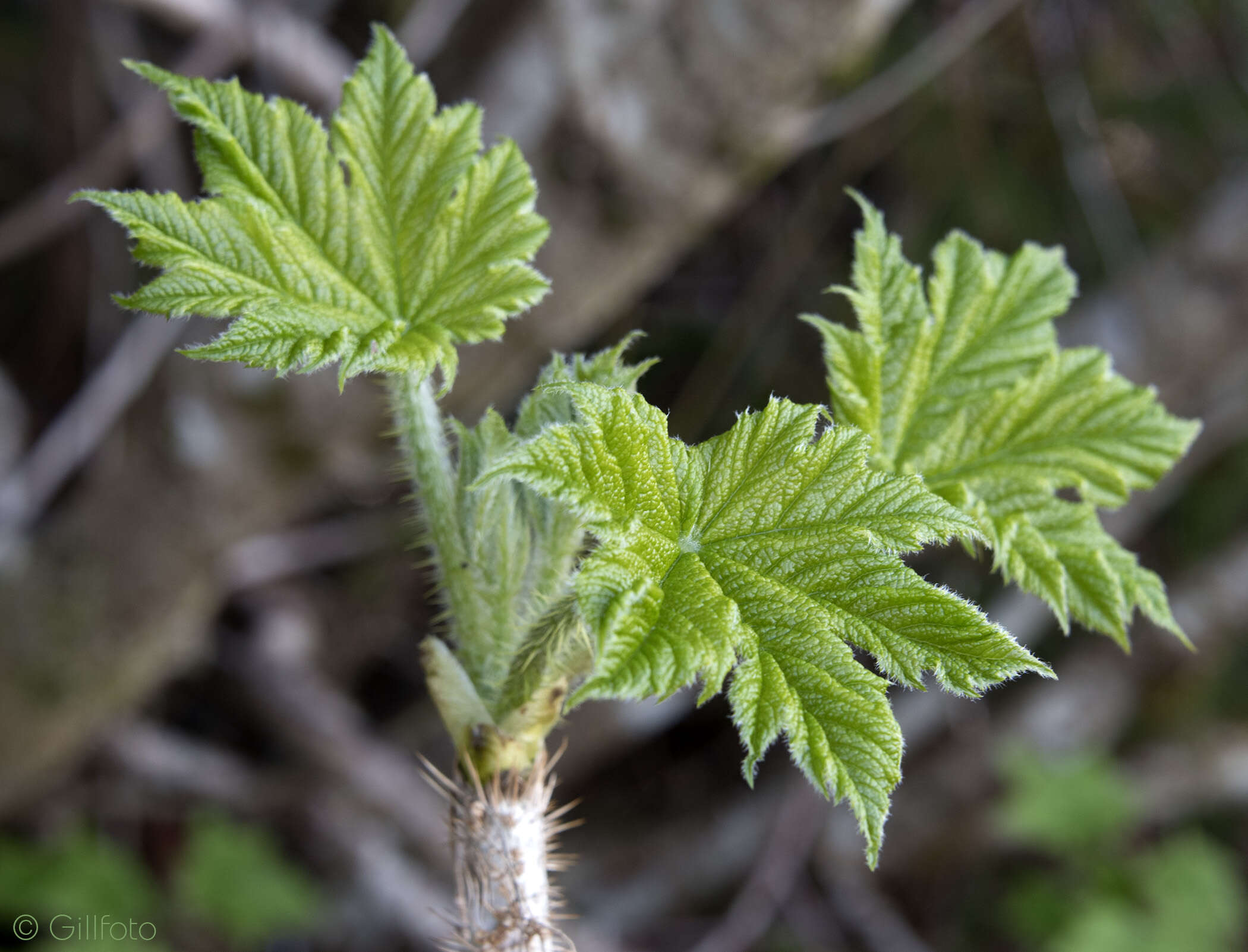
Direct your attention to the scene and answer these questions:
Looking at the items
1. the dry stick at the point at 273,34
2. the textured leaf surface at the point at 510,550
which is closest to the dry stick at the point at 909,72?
the dry stick at the point at 273,34

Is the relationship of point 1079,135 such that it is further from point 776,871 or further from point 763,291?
point 776,871

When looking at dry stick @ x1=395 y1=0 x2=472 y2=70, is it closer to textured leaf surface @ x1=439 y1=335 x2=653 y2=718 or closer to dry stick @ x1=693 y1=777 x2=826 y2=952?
textured leaf surface @ x1=439 y1=335 x2=653 y2=718

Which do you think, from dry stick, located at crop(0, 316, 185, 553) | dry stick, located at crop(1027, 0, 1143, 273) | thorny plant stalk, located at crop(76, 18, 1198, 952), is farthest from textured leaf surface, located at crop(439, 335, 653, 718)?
dry stick, located at crop(1027, 0, 1143, 273)

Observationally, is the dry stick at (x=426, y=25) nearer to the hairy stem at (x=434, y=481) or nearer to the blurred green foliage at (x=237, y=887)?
the hairy stem at (x=434, y=481)

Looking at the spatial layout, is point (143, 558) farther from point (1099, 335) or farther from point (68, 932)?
point (1099, 335)

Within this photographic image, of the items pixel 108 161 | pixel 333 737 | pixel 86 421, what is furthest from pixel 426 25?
pixel 333 737

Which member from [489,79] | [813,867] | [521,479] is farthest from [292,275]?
[813,867]
